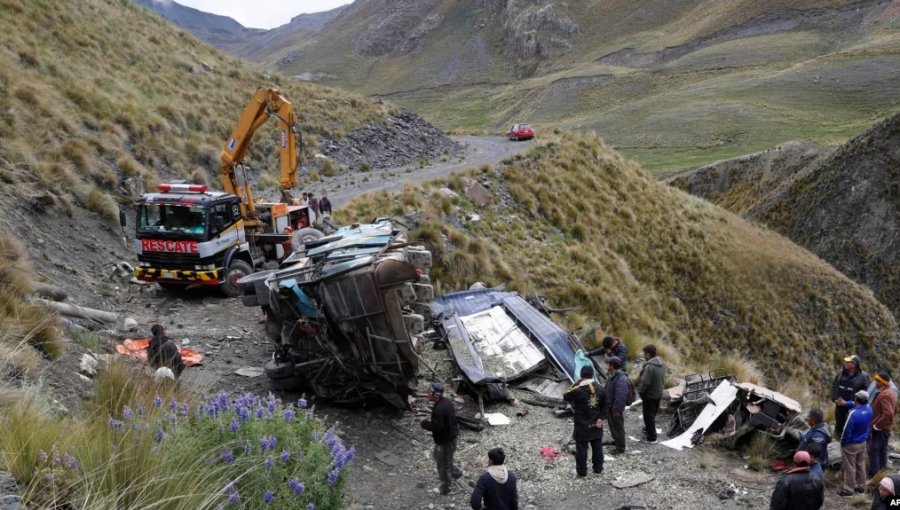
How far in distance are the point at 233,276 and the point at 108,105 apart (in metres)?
11.6

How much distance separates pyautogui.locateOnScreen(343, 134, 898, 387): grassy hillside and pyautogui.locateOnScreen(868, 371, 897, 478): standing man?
289 inches

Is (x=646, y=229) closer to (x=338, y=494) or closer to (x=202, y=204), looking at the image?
(x=202, y=204)

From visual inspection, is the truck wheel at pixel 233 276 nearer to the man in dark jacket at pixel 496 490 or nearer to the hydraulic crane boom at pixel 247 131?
the hydraulic crane boom at pixel 247 131

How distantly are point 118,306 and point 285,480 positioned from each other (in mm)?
9641

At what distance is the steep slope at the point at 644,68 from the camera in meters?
65.4

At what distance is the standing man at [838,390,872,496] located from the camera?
8.15m

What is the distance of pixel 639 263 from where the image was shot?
22969mm

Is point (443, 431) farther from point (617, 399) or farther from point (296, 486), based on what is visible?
point (296, 486)

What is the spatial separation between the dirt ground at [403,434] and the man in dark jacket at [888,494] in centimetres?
182

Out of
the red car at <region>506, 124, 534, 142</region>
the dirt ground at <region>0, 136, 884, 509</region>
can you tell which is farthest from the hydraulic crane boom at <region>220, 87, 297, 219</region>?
the red car at <region>506, 124, 534, 142</region>

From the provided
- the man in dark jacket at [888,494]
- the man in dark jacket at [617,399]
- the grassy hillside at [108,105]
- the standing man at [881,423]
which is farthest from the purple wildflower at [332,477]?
the grassy hillside at [108,105]

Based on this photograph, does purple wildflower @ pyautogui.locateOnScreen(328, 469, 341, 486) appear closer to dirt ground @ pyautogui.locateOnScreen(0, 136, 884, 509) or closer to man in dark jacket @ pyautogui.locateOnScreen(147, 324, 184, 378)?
dirt ground @ pyautogui.locateOnScreen(0, 136, 884, 509)

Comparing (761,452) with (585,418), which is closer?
(585,418)

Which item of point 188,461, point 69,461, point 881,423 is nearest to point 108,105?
→ point 188,461
